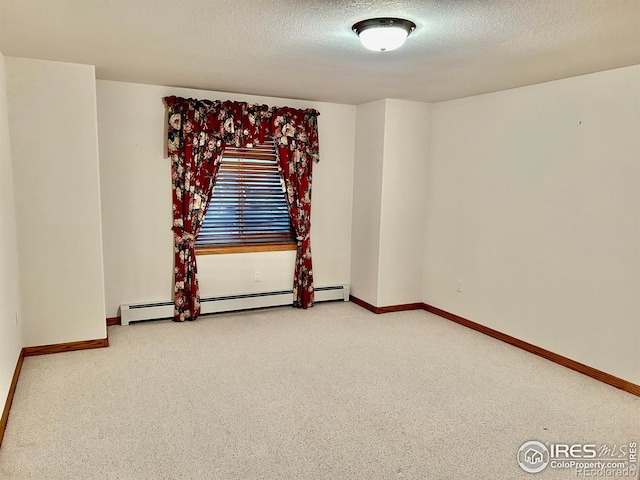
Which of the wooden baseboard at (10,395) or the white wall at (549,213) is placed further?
the white wall at (549,213)

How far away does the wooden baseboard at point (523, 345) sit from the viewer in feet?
10.7

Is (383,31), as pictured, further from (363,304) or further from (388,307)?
(363,304)

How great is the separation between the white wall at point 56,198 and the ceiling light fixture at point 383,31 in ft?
7.53

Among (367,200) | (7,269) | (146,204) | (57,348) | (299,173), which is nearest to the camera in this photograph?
(7,269)

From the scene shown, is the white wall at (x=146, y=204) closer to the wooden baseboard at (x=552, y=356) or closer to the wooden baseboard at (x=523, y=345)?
the wooden baseboard at (x=523, y=345)

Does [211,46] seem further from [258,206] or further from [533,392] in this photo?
[533,392]

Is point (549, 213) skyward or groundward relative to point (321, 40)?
groundward

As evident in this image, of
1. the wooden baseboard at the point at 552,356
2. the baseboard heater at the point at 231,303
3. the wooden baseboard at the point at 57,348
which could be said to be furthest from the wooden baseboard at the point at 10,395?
the wooden baseboard at the point at 552,356

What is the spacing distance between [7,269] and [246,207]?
7.54 ft

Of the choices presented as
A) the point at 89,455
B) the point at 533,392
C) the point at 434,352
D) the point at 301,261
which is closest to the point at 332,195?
the point at 301,261

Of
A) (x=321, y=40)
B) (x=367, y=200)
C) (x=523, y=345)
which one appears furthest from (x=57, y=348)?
(x=523, y=345)

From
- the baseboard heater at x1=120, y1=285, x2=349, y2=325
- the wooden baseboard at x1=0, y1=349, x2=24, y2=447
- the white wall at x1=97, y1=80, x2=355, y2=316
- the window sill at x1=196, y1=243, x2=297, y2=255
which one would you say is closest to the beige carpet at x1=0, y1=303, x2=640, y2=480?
the wooden baseboard at x1=0, y1=349, x2=24, y2=447

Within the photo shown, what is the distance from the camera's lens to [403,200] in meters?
4.92

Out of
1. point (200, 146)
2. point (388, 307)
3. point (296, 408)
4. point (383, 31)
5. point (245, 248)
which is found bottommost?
point (296, 408)
